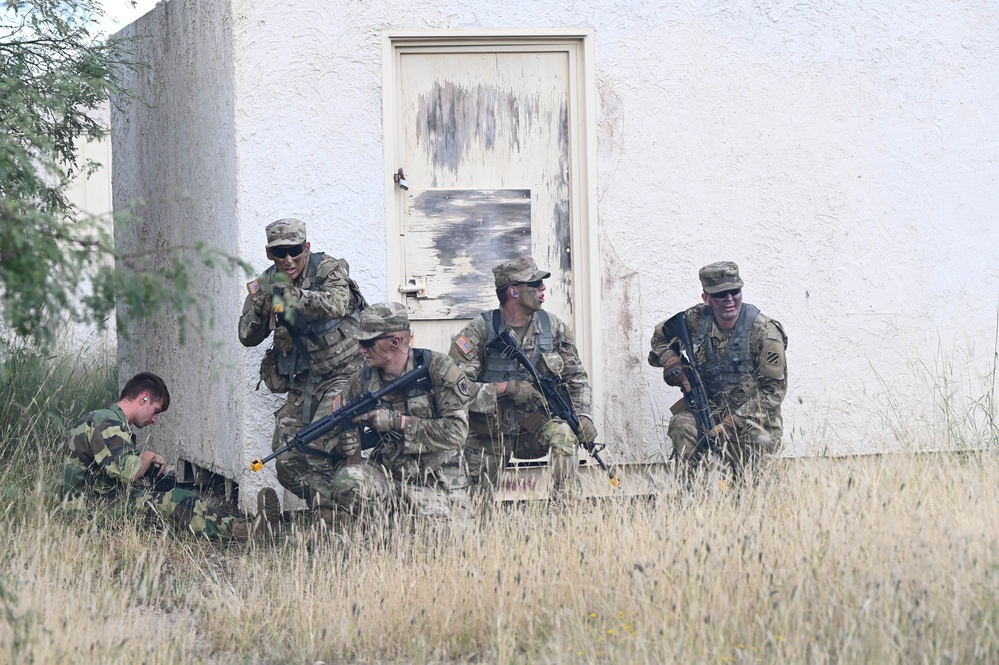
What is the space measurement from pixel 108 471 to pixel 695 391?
3092mm

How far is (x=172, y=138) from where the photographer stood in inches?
305

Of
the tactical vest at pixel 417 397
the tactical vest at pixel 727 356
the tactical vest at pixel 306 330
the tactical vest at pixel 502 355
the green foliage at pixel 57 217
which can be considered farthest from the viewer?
the tactical vest at pixel 727 356

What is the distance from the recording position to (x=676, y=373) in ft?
21.4

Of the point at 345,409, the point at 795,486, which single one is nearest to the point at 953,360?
the point at 795,486

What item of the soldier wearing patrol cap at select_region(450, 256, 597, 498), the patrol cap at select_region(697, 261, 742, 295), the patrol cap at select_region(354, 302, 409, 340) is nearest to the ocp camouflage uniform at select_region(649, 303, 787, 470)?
the patrol cap at select_region(697, 261, 742, 295)

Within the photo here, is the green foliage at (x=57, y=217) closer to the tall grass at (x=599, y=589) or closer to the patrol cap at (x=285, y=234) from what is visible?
the patrol cap at (x=285, y=234)

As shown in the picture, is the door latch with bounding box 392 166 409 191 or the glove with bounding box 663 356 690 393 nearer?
the glove with bounding box 663 356 690 393

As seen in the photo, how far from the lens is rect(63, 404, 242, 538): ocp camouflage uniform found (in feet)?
20.3

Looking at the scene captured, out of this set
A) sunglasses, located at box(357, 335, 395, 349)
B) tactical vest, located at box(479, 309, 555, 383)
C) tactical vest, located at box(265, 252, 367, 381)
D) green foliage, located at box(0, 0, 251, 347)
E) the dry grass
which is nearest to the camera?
green foliage, located at box(0, 0, 251, 347)

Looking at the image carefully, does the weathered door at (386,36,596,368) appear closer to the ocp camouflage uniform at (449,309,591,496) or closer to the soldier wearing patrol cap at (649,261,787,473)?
the ocp camouflage uniform at (449,309,591,496)

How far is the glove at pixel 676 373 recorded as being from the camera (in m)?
6.52

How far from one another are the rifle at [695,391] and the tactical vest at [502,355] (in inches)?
26.6

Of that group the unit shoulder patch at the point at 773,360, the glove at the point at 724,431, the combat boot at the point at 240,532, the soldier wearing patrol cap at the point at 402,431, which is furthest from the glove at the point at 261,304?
the unit shoulder patch at the point at 773,360

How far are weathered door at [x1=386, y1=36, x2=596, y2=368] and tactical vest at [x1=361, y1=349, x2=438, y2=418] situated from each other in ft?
2.44
